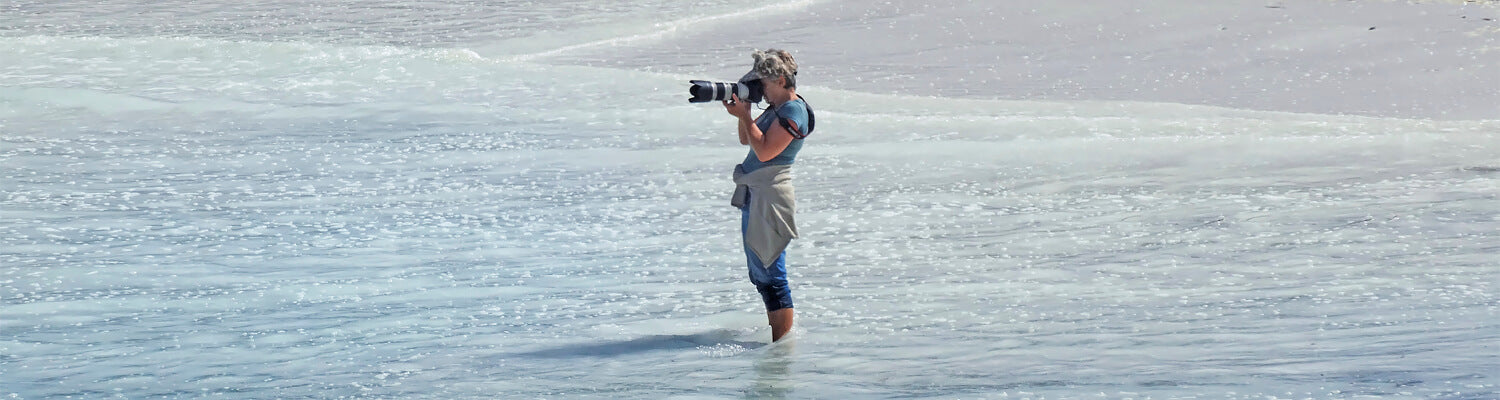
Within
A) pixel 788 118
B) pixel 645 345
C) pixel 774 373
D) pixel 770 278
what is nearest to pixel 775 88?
pixel 788 118

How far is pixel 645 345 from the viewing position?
615cm

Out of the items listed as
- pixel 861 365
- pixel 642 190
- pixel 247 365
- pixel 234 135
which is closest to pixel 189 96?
pixel 234 135

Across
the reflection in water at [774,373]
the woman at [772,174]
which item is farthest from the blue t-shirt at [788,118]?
the reflection in water at [774,373]

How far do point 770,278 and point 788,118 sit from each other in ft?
1.99

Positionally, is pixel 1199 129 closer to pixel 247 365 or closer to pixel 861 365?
pixel 861 365

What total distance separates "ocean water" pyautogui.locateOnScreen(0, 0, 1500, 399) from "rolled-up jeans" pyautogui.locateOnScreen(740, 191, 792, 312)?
0.18 m

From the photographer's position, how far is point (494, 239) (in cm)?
791

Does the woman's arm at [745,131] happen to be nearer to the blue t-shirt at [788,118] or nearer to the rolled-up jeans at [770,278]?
the blue t-shirt at [788,118]

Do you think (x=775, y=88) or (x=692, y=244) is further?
(x=692, y=244)

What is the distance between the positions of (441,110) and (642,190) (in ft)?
10.6

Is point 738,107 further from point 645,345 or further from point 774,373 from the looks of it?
point 645,345

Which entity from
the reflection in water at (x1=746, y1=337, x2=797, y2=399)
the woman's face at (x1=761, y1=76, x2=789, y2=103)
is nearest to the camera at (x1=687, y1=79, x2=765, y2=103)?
the woman's face at (x1=761, y1=76, x2=789, y2=103)

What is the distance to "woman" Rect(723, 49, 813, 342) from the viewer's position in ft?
18.6

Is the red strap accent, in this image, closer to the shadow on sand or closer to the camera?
the camera
